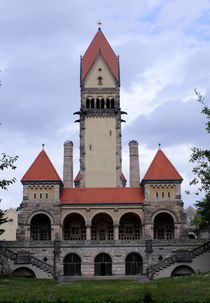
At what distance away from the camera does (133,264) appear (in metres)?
59.0

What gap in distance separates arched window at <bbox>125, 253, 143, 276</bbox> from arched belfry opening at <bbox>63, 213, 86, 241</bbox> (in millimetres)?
10179

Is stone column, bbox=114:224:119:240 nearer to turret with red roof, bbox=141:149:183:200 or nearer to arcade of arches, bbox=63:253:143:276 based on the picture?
arcade of arches, bbox=63:253:143:276

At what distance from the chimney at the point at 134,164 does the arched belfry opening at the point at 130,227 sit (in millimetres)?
10773

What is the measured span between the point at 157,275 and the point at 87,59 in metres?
40.7

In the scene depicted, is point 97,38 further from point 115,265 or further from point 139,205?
point 115,265

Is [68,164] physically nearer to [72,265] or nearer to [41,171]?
[41,171]

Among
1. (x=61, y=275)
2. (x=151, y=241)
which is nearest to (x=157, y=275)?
(x=151, y=241)

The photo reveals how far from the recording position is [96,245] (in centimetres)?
5931

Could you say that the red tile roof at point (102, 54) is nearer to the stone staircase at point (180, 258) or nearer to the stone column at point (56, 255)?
the stone column at point (56, 255)

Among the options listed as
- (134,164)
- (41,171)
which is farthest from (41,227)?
(134,164)

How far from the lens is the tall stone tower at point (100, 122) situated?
77312mm

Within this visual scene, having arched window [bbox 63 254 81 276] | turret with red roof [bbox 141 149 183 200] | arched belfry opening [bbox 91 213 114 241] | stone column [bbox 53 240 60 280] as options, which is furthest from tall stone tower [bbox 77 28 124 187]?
arched window [bbox 63 254 81 276]

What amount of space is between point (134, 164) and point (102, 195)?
42.7 ft

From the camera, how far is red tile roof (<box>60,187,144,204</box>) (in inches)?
2594
